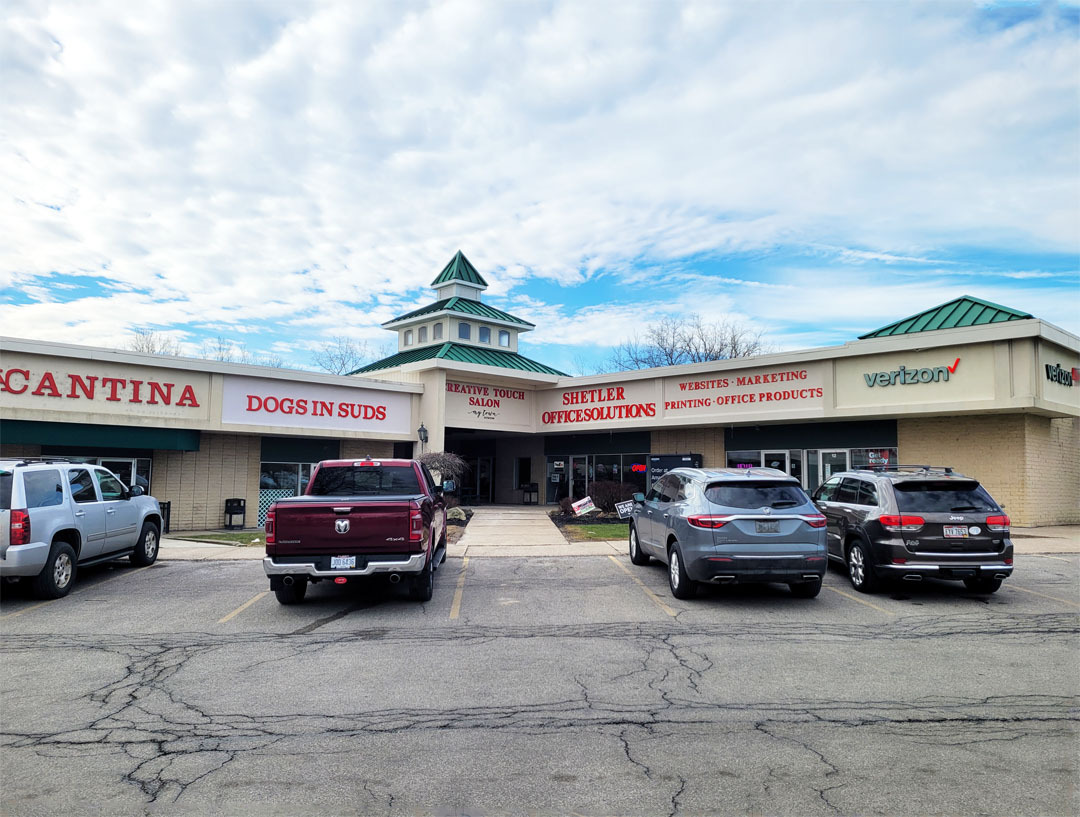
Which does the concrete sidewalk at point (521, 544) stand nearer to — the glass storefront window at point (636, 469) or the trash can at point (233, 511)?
→ the trash can at point (233, 511)

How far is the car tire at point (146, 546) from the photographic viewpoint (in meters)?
12.8

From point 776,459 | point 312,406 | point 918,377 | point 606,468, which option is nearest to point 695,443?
point 776,459

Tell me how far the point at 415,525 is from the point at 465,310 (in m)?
24.2

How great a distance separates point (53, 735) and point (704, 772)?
434 centimetres

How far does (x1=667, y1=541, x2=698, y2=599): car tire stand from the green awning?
16.6 meters

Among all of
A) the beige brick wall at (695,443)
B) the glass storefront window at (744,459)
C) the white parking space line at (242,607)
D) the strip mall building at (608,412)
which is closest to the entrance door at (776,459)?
the strip mall building at (608,412)

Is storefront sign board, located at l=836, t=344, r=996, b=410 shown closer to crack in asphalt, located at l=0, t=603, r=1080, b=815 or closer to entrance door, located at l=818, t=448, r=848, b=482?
entrance door, located at l=818, t=448, r=848, b=482

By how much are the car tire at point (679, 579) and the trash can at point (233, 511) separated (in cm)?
1633

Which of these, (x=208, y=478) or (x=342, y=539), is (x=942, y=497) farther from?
(x=208, y=478)

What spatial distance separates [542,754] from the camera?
4801 millimetres

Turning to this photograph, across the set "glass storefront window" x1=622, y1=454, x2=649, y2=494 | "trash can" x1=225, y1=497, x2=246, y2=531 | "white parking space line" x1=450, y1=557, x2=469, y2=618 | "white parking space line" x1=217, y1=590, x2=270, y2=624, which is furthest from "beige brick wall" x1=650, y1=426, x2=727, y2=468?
"white parking space line" x1=217, y1=590, x2=270, y2=624

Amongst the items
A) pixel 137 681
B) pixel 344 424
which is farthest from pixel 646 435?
pixel 137 681

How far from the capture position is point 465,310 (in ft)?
107

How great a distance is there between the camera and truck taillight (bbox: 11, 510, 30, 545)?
9242 mm
